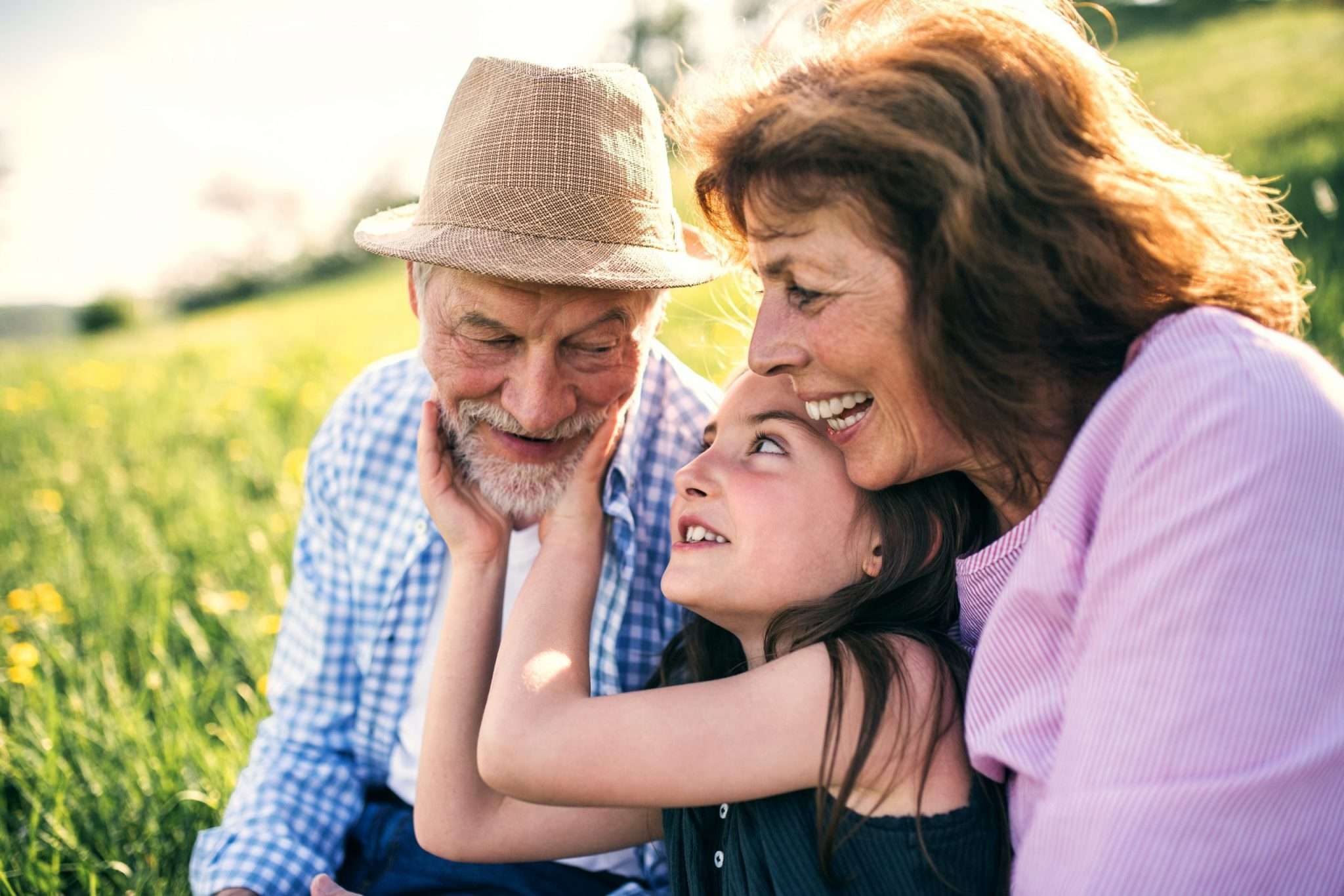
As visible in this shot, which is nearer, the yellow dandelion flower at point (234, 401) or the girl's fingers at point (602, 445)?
the girl's fingers at point (602, 445)

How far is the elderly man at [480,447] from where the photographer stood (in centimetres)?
238

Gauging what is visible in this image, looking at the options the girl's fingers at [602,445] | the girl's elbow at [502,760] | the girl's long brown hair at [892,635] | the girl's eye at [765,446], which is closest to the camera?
the girl's long brown hair at [892,635]

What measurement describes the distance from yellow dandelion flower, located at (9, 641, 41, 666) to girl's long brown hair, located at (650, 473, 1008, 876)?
2238 millimetres

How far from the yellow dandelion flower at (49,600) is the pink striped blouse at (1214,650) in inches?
136

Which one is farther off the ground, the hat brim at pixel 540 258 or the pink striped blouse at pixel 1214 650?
the hat brim at pixel 540 258

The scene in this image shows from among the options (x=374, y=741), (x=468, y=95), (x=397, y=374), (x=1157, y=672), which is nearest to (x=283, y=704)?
(x=374, y=741)

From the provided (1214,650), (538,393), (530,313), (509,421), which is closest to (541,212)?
(530,313)

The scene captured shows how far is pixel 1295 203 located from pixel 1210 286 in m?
3.87

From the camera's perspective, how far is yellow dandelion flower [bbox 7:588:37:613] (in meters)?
3.77

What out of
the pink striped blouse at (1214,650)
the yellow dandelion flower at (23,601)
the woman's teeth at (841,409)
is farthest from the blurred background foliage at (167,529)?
the pink striped blouse at (1214,650)

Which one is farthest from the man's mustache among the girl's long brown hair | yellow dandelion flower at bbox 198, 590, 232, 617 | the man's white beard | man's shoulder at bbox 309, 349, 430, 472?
yellow dandelion flower at bbox 198, 590, 232, 617

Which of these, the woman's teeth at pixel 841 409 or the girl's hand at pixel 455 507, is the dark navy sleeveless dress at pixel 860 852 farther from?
the girl's hand at pixel 455 507

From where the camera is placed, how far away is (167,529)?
15.0 feet

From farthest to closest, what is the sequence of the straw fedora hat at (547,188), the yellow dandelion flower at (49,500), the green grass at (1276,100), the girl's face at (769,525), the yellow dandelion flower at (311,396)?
1. the yellow dandelion flower at (311,396)
2. the yellow dandelion flower at (49,500)
3. the green grass at (1276,100)
4. the straw fedora hat at (547,188)
5. the girl's face at (769,525)
